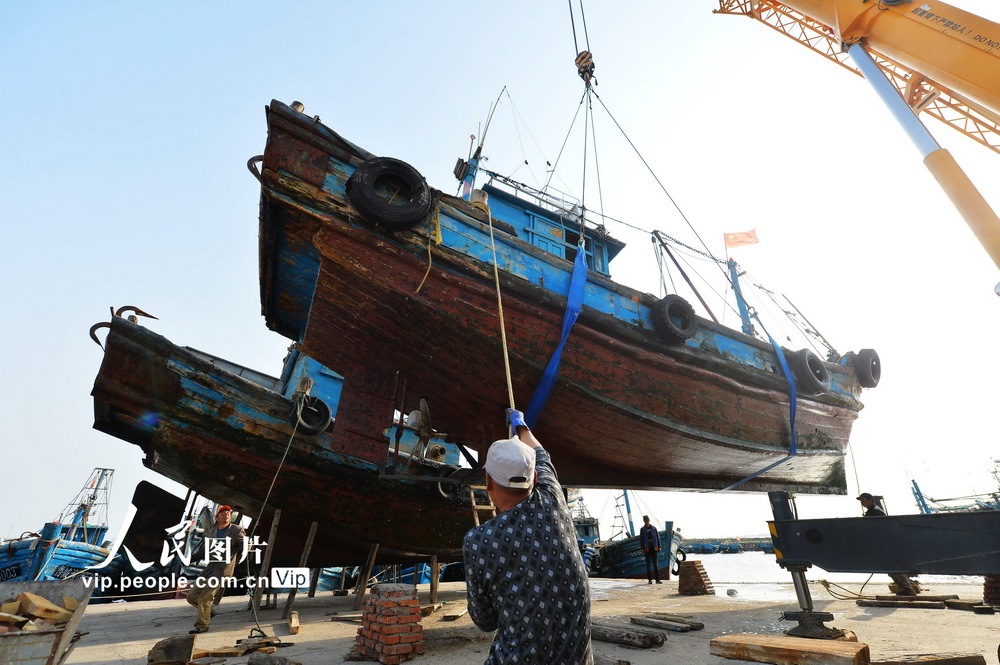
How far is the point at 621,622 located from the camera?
5305 millimetres

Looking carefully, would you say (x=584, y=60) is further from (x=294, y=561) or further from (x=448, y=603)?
(x=294, y=561)

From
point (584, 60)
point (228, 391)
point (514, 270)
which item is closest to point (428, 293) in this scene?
point (514, 270)

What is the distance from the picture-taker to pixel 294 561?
811cm

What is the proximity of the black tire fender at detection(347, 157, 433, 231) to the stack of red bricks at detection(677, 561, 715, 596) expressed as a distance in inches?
297

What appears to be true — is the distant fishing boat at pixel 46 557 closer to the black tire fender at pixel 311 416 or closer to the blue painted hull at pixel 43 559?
the blue painted hull at pixel 43 559

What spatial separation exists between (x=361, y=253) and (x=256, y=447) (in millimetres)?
3918

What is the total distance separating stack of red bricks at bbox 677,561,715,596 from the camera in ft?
26.6

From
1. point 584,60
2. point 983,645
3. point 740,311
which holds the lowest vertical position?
point 983,645

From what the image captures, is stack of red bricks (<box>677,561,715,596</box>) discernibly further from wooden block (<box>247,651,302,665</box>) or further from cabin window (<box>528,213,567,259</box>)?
wooden block (<box>247,651,302,665</box>)

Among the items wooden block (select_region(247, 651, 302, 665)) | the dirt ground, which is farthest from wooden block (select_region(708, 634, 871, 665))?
wooden block (select_region(247, 651, 302, 665))

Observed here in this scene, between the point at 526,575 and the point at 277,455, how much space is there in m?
6.59

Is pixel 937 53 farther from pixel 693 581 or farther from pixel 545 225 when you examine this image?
pixel 693 581

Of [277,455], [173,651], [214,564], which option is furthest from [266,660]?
[277,455]

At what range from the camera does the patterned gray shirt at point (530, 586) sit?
1353 mm
